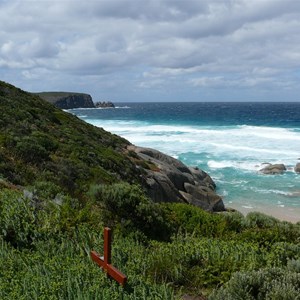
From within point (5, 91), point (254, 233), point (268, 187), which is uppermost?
point (5, 91)

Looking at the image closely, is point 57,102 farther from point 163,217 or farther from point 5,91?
point 163,217

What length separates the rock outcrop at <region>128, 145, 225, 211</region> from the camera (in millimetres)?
21781

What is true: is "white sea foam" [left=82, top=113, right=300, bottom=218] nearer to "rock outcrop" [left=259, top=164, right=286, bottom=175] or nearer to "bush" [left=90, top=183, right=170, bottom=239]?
"rock outcrop" [left=259, top=164, right=286, bottom=175]

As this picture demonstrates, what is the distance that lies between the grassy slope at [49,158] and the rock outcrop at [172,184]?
1.45m

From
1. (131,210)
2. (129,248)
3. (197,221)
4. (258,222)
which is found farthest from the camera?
(258,222)

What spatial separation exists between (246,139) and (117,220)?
54.8 metres

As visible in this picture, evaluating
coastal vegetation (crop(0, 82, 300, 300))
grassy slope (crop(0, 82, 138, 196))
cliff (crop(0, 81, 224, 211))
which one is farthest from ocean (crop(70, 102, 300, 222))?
coastal vegetation (crop(0, 82, 300, 300))

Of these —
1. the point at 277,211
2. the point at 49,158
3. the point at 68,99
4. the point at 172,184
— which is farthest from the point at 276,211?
the point at 68,99

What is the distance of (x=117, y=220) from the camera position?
10391mm

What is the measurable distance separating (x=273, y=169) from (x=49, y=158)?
2759 centimetres

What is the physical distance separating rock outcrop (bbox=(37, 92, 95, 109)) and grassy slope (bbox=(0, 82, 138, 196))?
14370cm

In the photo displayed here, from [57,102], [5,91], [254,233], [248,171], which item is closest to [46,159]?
[254,233]

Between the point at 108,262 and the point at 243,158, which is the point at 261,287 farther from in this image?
the point at 243,158

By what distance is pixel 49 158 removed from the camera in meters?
16.5
